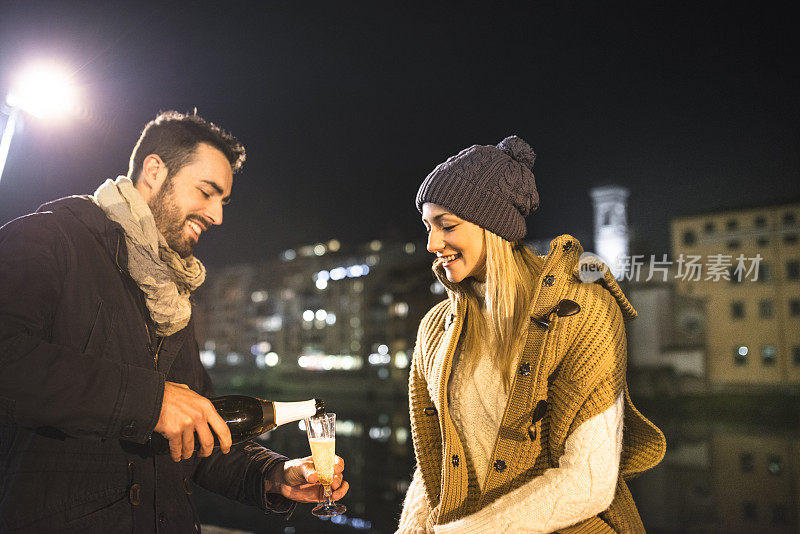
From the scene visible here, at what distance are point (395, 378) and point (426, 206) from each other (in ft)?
209

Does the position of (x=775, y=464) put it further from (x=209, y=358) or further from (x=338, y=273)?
(x=209, y=358)

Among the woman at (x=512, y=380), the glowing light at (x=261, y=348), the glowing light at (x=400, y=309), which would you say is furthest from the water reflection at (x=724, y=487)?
the glowing light at (x=261, y=348)

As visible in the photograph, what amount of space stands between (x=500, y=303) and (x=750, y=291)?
196ft

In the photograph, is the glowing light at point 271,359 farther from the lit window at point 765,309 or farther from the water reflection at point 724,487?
the water reflection at point 724,487

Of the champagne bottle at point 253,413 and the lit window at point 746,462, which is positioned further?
the lit window at point 746,462

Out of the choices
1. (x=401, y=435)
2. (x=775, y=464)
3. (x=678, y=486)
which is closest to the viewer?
(x=678, y=486)

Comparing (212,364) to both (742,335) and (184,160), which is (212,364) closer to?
(742,335)

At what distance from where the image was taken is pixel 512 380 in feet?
7.81

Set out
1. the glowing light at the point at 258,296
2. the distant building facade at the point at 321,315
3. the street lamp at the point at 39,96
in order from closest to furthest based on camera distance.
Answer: the street lamp at the point at 39,96 → the distant building facade at the point at 321,315 → the glowing light at the point at 258,296

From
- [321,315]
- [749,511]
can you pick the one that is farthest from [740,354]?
[321,315]

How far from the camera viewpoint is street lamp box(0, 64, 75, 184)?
297 centimetres

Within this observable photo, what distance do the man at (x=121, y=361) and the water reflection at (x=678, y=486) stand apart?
472 inches

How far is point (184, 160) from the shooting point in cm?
278

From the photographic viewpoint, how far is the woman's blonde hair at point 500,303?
258 cm
